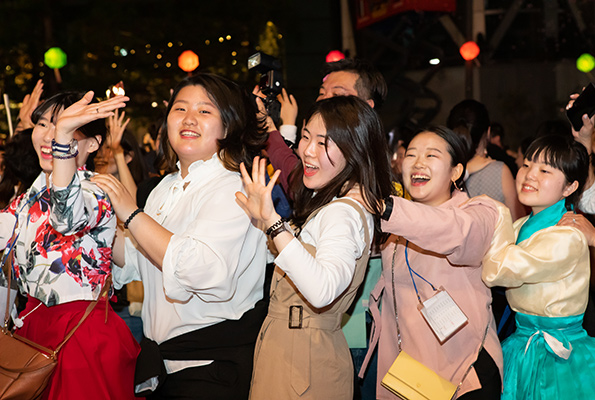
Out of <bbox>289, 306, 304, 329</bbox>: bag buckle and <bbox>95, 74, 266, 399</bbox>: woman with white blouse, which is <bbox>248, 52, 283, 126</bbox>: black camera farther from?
<bbox>289, 306, 304, 329</bbox>: bag buckle

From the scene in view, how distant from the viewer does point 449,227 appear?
176cm

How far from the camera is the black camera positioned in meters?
2.51

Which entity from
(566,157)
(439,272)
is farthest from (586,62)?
(439,272)

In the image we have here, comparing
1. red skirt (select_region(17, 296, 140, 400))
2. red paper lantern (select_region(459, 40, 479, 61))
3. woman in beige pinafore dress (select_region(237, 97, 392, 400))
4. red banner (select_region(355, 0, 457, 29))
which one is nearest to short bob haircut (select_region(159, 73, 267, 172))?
woman in beige pinafore dress (select_region(237, 97, 392, 400))

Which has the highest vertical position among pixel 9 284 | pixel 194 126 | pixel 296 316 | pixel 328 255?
pixel 194 126

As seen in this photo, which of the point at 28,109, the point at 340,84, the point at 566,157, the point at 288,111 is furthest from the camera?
the point at 28,109

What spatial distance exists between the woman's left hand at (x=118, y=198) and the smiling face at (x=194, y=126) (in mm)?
246

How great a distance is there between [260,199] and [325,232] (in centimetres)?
20

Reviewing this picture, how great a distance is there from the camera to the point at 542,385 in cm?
203

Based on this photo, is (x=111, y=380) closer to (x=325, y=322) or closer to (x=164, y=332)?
(x=164, y=332)

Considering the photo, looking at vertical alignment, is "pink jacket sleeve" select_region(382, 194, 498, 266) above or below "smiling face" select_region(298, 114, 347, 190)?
below

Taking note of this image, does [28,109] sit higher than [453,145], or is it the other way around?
[28,109]

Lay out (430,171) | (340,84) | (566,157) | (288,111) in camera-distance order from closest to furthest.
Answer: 1. (430,171)
2. (566,157)
3. (340,84)
4. (288,111)

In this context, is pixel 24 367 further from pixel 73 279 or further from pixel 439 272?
pixel 439 272
